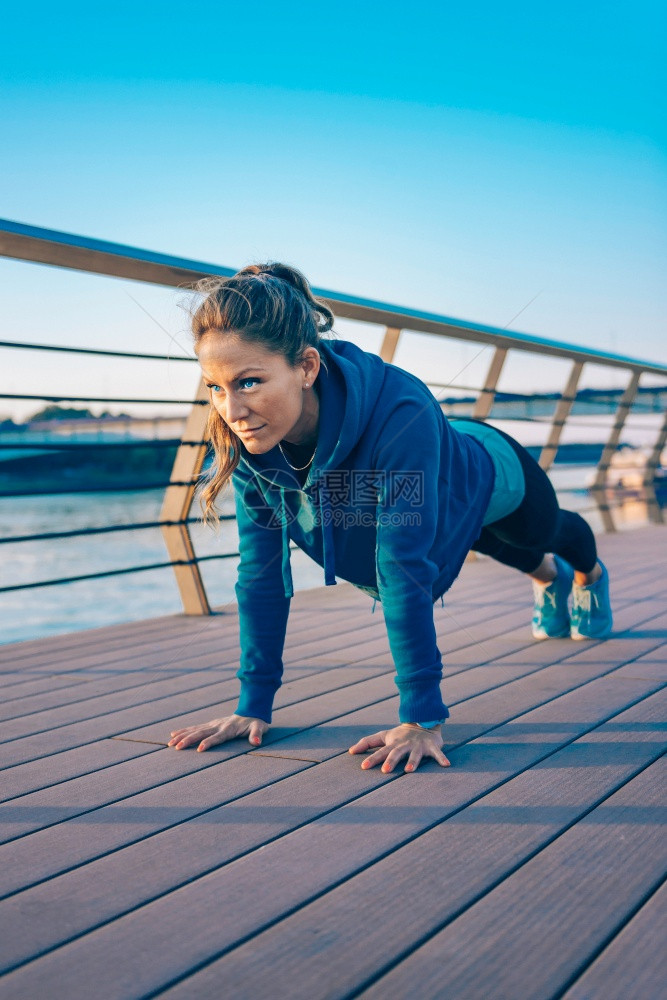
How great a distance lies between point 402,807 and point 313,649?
107 cm

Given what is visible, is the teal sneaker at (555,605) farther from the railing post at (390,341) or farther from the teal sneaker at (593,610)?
the railing post at (390,341)

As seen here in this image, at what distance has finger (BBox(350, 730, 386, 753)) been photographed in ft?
4.41

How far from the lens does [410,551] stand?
1375 millimetres

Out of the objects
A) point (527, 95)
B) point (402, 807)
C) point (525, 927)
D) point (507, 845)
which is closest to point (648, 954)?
point (525, 927)

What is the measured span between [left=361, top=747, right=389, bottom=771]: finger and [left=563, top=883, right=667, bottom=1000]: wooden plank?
522 millimetres

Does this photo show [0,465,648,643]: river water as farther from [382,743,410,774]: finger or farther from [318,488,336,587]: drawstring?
[382,743,410,774]: finger

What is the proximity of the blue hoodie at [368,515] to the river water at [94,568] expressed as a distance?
242cm

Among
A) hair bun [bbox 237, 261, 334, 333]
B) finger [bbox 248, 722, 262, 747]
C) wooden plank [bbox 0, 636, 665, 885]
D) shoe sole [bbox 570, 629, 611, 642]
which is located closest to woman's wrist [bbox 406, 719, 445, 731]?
wooden plank [bbox 0, 636, 665, 885]

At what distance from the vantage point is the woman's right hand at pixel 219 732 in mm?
1411

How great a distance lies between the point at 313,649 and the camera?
2193 millimetres

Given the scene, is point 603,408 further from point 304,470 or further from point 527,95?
point 527,95

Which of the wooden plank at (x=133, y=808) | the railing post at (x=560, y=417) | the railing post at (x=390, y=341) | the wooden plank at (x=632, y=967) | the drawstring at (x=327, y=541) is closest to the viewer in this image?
the wooden plank at (x=632, y=967)

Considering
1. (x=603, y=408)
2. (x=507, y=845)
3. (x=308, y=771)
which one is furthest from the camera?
(x=603, y=408)

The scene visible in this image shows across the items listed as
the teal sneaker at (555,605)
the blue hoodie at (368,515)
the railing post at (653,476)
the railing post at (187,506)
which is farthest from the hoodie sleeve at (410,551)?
the railing post at (653,476)
